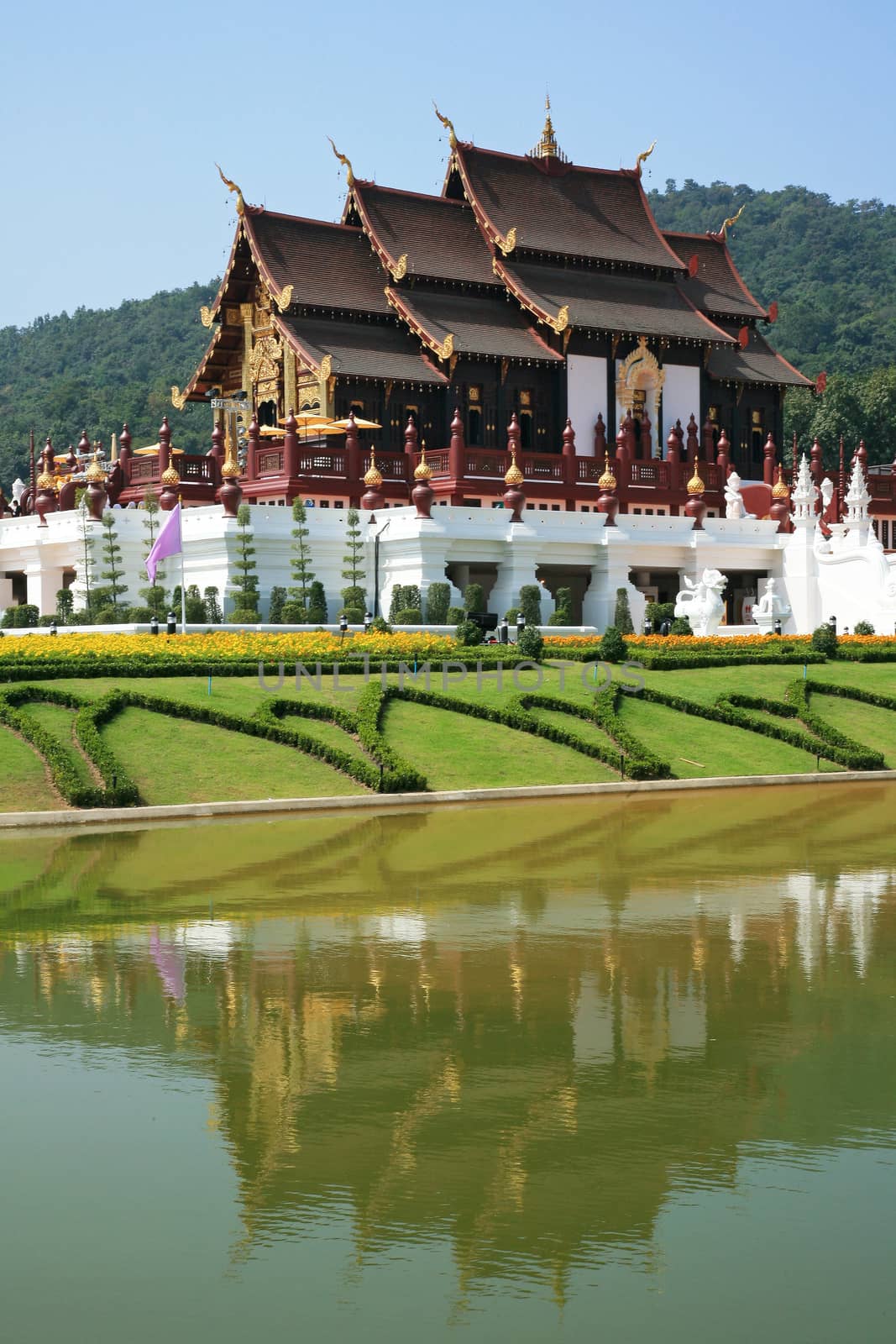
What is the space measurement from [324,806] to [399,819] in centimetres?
148

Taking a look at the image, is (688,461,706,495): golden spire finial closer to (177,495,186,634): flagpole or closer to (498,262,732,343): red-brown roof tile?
(498,262,732,343): red-brown roof tile

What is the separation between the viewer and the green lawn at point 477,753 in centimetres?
2667

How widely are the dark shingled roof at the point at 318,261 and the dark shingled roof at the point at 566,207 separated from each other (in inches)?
181

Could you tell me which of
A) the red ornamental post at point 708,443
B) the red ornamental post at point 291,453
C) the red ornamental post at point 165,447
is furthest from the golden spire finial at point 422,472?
the red ornamental post at point 708,443

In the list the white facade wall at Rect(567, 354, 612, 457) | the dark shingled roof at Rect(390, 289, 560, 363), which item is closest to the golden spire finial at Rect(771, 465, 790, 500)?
the white facade wall at Rect(567, 354, 612, 457)

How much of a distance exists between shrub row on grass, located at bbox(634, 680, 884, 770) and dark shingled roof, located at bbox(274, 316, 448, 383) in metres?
19.3

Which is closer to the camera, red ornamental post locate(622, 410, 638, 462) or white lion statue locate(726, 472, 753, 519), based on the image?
white lion statue locate(726, 472, 753, 519)

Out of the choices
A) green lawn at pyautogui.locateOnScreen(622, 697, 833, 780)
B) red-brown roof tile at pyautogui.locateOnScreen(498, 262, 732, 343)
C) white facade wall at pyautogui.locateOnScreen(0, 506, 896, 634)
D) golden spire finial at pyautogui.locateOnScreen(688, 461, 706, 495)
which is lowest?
green lawn at pyautogui.locateOnScreen(622, 697, 833, 780)

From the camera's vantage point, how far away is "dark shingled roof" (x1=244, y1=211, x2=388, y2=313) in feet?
163

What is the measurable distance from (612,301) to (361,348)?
29.7 feet

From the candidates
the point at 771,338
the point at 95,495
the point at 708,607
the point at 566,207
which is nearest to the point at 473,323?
the point at 566,207

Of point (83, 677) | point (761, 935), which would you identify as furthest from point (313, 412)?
point (761, 935)

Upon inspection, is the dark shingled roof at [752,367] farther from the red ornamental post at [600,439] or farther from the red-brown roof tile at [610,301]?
the red ornamental post at [600,439]

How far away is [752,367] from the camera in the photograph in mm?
57906
